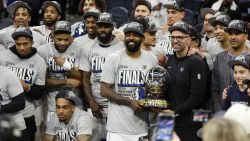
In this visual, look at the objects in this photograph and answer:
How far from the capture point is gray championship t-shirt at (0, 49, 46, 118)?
29.8 ft

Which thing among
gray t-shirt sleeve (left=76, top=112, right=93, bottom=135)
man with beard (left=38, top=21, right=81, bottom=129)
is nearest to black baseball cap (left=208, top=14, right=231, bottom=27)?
man with beard (left=38, top=21, right=81, bottom=129)

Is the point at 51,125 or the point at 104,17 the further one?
the point at 104,17

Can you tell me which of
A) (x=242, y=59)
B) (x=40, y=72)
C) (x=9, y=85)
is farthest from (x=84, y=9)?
(x=242, y=59)

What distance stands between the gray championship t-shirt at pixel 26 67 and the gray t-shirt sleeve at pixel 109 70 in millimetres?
877

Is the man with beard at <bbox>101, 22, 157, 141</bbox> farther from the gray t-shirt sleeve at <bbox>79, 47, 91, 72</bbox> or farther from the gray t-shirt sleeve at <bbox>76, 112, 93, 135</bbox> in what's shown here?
the gray t-shirt sleeve at <bbox>79, 47, 91, 72</bbox>

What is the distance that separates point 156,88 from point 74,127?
3.99ft

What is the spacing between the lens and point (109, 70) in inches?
344

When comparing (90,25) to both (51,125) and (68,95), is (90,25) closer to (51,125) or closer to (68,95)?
(68,95)

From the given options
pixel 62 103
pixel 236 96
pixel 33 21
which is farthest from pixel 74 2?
pixel 236 96

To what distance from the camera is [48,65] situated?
9406mm

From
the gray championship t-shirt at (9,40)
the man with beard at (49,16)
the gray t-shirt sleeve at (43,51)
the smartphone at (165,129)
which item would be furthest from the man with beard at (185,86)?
the smartphone at (165,129)

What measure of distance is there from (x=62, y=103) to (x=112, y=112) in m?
0.60

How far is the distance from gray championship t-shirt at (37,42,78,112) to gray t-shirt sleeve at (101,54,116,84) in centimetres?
75

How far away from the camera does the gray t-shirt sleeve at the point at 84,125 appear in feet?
29.3
